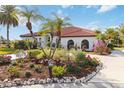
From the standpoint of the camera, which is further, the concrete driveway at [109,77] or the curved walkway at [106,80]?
the concrete driveway at [109,77]

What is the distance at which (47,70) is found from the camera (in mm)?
10375

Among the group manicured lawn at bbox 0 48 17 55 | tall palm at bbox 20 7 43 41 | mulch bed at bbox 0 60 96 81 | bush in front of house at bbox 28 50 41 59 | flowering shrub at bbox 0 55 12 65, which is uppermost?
tall palm at bbox 20 7 43 41

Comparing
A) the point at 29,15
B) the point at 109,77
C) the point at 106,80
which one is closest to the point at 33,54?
the point at 29,15

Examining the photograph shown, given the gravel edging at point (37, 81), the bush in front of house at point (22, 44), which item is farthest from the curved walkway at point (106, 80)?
the bush in front of house at point (22, 44)

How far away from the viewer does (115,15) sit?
48.8 feet

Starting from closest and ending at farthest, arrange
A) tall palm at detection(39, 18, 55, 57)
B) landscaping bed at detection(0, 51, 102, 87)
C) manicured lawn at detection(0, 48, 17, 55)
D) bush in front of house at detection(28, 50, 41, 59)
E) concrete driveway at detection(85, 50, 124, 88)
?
concrete driveway at detection(85, 50, 124, 88) → landscaping bed at detection(0, 51, 102, 87) → tall palm at detection(39, 18, 55, 57) → bush in front of house at detection(28, 50, 41, 59) → manicured lawn at detection(0, 48, 17, 55)

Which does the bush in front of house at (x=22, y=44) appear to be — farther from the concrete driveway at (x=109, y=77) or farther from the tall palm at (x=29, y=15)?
the tall palm at (x=29, y=15)

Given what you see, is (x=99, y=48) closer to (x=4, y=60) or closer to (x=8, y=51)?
(x=8, y=51)

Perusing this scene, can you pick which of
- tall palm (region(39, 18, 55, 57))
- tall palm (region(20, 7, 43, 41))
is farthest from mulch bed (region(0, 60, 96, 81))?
tall palm (region(20, 7, 43, 41))

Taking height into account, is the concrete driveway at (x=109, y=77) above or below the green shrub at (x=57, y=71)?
→ below

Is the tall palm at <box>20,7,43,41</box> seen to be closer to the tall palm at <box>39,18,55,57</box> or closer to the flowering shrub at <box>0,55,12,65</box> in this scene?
the tall palm at <box>39,18,55,57</box>

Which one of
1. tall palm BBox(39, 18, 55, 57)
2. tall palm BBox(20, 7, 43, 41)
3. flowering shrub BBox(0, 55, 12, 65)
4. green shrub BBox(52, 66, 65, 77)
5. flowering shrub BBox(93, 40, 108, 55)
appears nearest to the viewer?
green shrub BBox(52, 66, 65, 77)

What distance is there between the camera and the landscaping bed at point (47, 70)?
30.6 feet

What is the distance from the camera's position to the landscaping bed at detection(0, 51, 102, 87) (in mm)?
9320
